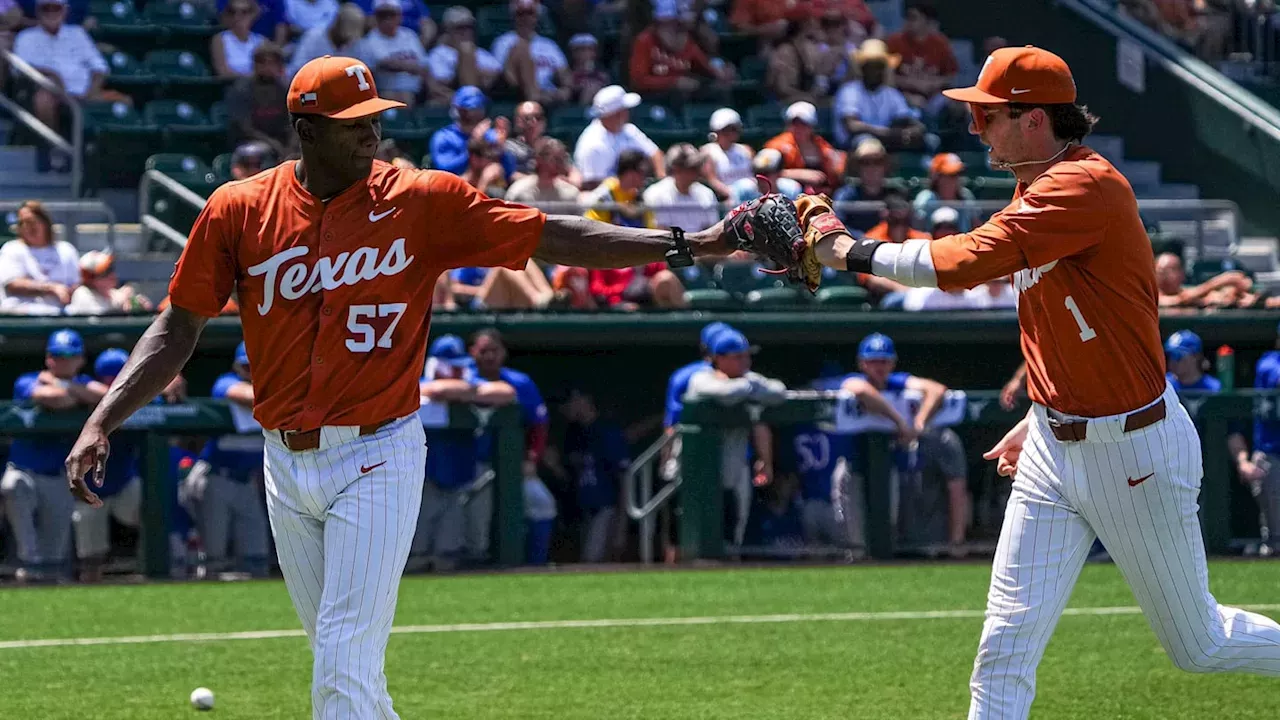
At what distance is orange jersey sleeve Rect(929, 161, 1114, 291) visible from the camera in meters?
4.55

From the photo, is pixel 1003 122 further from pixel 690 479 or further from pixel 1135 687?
pixel 690 479

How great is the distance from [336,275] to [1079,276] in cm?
191

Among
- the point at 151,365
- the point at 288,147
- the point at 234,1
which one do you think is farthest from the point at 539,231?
the point at 234,1

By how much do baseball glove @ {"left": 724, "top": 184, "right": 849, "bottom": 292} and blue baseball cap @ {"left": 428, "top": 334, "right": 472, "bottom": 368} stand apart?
655 centimetres

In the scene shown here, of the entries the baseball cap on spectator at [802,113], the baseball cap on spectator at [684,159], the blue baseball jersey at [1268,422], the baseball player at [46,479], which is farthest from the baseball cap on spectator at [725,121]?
the baseball player at [46,479]

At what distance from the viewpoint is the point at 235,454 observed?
11055mm

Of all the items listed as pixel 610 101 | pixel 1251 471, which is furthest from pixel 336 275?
pixel 610 101

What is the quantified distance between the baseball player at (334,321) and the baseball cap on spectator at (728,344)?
663 centimetres

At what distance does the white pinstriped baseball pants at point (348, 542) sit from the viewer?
4.25 metres

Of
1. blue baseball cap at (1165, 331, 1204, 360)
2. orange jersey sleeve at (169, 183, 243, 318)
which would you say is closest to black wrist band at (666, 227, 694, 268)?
orange jersey sleeve at (169, 183, 243, 318)

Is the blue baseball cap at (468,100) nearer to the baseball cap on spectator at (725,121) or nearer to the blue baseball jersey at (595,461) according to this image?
the baseball cap on spectator at (725,121)

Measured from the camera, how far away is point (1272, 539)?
11500 millimetres

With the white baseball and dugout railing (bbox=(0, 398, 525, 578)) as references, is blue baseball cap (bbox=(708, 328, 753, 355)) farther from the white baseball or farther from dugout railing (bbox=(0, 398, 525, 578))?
the white baseball

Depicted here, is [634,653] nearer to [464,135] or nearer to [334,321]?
[334,321]
